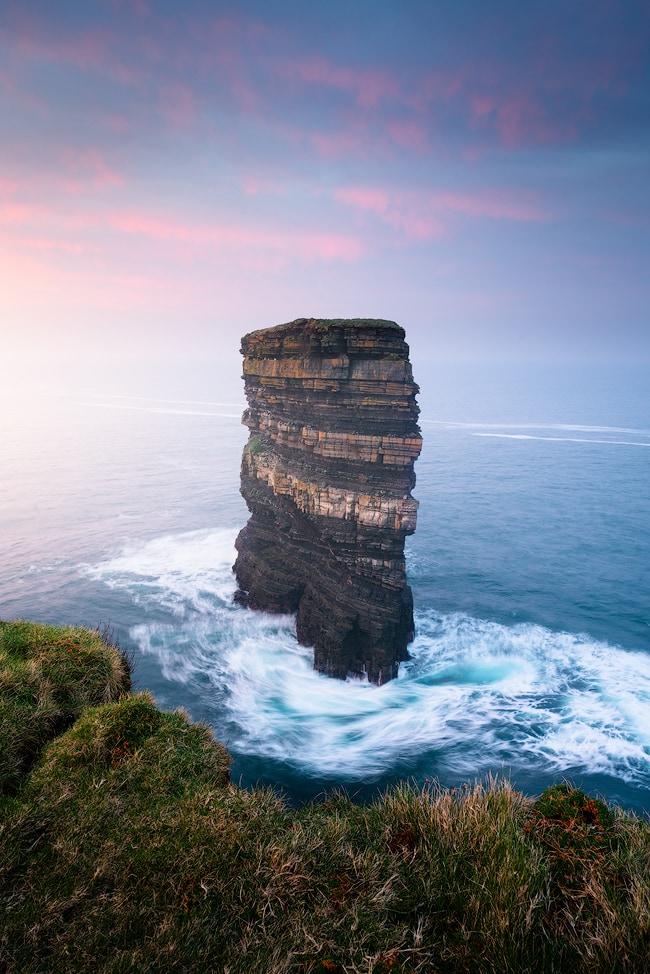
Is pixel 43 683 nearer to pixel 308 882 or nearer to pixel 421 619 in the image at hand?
pixel 308 882

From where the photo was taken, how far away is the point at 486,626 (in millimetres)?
35406

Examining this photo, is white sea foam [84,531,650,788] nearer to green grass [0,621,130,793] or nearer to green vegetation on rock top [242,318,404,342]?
green grass [0,621,130,793]

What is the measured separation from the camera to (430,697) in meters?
27.9

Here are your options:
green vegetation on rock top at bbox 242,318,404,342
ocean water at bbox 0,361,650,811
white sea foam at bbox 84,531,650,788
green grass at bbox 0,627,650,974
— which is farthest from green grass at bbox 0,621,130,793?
green vegetation on rock top at bbox 242,318,404,342

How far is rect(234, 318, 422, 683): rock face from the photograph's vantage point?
28203 millimetres

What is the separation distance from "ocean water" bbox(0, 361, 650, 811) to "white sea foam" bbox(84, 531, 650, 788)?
0.11 metres

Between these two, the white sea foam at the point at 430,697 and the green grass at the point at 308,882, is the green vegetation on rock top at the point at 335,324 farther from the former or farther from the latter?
the green grass at the point at 308,882

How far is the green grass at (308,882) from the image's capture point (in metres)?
5.21

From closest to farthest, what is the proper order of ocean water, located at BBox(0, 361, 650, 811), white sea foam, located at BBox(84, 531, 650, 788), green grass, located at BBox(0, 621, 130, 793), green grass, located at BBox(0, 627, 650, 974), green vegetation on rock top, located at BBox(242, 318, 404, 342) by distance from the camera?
green grass, located at BBox(0, 627, 650, 974) < green grass, located at BBox(0, 621, 130, 793) < white sea foam, located at BBox(84, 531, 650, 788) < ocean water, located at BBox(0, 361, 650, 811) < green vegetation on rock top, located at BBox(242, 318, 404, 342)

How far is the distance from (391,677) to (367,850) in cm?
2437

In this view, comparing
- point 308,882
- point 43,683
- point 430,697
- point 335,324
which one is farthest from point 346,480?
point 308,882

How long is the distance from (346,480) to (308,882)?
2474cm

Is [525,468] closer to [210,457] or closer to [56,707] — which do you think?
[210,457]

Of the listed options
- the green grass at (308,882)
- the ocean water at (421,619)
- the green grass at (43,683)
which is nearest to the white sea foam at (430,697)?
the ocean water at (421,619)
